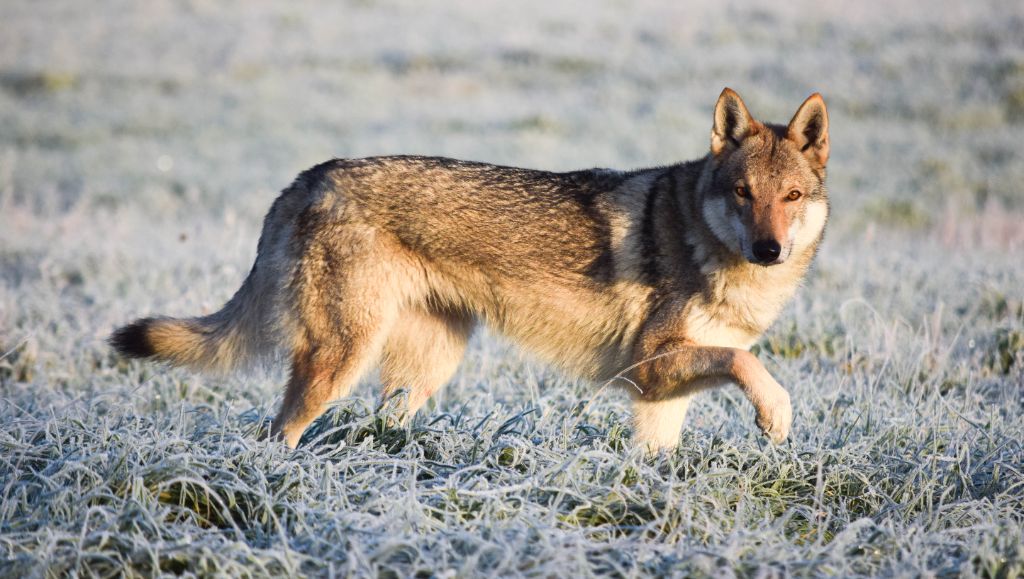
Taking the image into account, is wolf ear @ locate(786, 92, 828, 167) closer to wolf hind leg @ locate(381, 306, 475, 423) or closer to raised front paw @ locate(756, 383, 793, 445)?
raised front paw @ locate(756, 383, 793, 445)

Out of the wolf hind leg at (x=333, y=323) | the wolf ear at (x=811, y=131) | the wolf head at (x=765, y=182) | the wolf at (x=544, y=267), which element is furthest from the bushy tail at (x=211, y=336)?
the wolf ear at (x=811, y=131)

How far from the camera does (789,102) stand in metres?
17.7

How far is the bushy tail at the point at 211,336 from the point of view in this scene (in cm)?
454

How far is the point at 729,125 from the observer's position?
187 inches

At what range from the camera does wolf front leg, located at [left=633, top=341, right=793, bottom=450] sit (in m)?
4.13

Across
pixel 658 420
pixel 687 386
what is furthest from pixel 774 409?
pixel 658 420

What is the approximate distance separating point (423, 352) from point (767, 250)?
1954 millimetres

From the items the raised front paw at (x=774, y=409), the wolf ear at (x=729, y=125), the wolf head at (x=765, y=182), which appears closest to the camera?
the raised front paw at (x=774, y=409)

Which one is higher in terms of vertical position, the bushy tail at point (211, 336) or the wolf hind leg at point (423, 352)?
the bushy tail at point (211, 336)

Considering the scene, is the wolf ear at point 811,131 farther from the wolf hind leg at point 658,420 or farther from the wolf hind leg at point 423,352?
the wolf hind leg at point 423,352

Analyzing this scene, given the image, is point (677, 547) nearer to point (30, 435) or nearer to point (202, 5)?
point (30, 435)

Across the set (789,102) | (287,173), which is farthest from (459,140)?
(789,102)

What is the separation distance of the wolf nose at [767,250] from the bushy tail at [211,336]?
2.43 metres

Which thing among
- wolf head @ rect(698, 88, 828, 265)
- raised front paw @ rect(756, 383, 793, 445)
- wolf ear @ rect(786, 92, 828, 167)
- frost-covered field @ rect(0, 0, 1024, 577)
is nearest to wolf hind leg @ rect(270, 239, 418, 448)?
frost-covered field @ rect(0, 0, 1024, 577)
